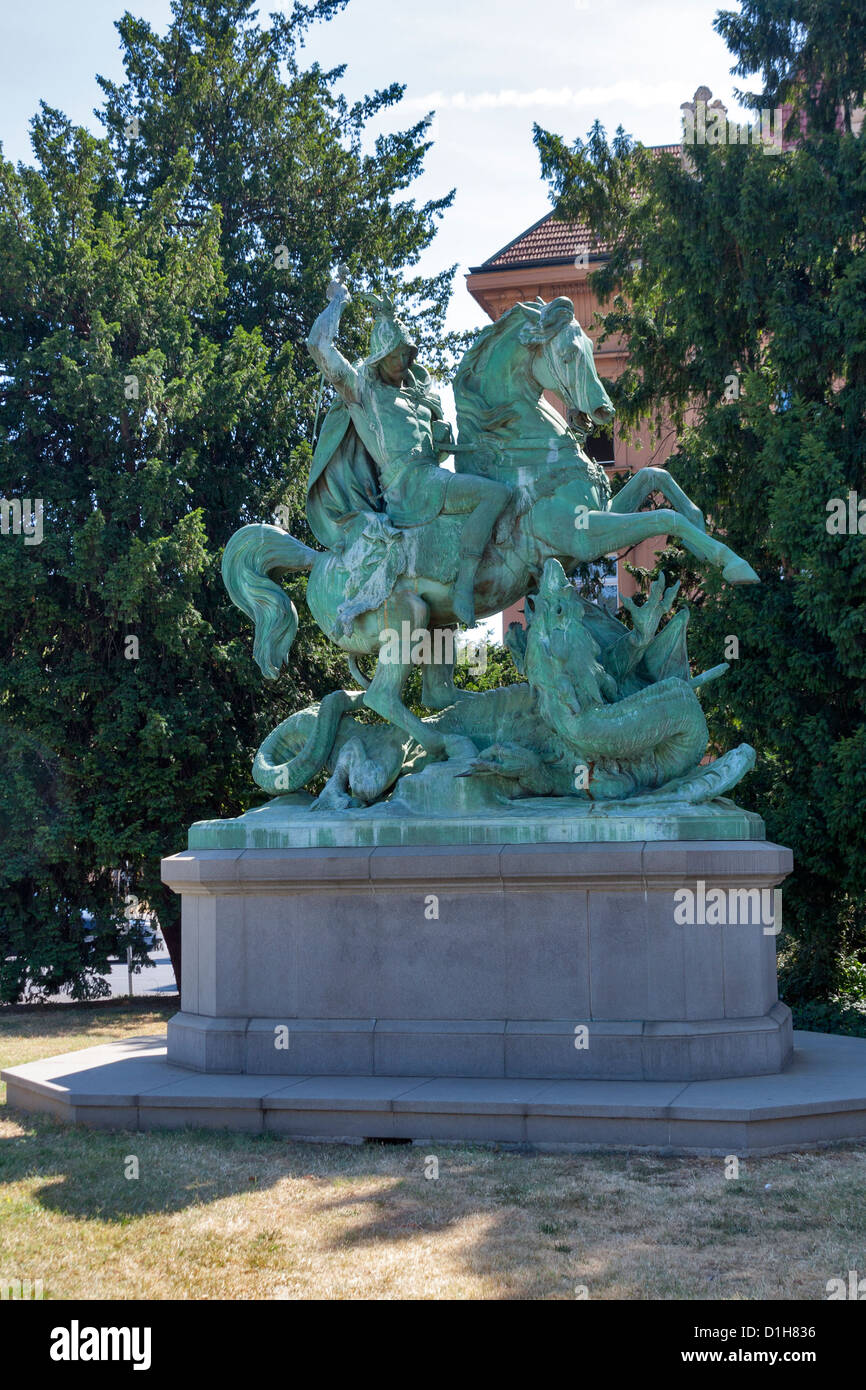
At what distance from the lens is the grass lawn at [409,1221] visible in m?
4.92

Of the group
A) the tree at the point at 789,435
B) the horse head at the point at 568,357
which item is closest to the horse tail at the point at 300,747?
the horse head at the point at 568,357

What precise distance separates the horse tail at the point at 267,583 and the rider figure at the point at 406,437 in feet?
2.90

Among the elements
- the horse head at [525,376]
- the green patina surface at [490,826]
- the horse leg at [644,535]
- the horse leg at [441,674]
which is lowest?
the green patina surface at [490,826]

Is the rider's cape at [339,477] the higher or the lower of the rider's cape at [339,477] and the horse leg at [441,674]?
the higher

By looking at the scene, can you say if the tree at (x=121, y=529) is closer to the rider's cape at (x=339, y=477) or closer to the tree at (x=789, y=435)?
the tree at (x=789, y=435)

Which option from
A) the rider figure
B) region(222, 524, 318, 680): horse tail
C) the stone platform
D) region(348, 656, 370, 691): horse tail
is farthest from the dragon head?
the stone platform

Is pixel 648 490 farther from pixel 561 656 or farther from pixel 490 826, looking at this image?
pixel 490 826

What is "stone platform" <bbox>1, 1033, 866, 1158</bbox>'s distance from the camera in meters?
6.64

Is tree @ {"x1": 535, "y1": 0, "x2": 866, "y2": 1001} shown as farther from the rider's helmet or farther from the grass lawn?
the grass lawn

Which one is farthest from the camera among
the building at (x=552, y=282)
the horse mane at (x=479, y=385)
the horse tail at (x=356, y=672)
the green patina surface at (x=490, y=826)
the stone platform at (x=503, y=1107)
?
the building at (x=552, y=282)

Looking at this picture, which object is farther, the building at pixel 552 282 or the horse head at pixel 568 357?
the building at pixel 552 282

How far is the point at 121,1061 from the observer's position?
29.4 ft

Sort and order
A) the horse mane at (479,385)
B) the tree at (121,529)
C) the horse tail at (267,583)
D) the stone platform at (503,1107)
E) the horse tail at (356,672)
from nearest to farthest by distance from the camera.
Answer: the stone platform at (503,1107)
the horse mane at (479,385)
the horse tail at (356,672)
the horse tail at (267,583)
the tree at (121,529)

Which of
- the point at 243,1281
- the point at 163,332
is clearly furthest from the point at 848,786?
the point at 163,332
